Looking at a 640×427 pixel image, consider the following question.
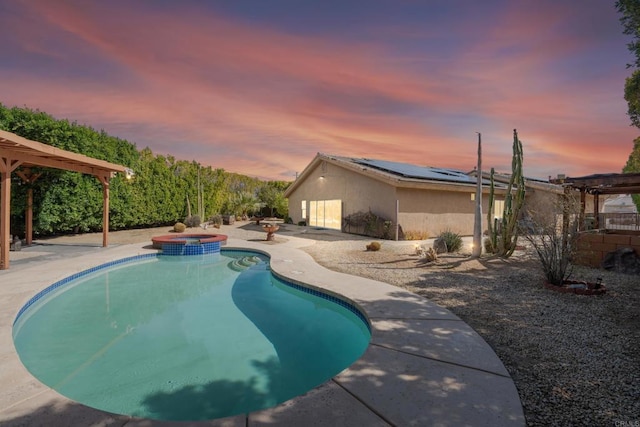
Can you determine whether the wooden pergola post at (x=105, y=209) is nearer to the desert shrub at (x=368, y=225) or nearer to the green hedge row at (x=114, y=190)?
the green hedge row at (x=114, y=190)

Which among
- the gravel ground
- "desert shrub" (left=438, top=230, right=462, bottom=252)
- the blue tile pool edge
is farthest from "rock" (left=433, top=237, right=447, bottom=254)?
the blue tile pool edge

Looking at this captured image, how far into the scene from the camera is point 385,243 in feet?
44.7

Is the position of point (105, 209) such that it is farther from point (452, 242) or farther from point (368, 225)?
point (452, 242)

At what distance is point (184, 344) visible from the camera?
15.9ft

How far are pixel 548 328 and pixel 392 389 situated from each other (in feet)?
10.1

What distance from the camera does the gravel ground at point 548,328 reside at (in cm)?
269

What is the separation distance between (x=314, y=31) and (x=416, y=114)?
7090 mm

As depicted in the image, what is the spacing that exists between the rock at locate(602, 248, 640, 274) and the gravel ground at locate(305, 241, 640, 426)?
1.36 feet

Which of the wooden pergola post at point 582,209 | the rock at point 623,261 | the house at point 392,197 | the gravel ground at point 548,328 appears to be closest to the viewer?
the gravel ground at point 548,328

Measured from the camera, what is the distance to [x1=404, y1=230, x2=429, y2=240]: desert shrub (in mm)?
14961

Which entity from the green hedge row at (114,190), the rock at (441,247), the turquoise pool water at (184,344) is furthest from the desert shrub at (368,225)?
the green hedge row at (114,190)

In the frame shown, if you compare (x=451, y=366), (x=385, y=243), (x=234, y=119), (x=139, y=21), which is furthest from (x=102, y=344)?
(x=234, y=119)

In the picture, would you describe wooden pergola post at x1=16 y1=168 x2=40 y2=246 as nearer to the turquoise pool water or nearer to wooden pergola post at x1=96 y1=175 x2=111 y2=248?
wooden pergola post at x1=96 y1=175 x2=111 y2=248

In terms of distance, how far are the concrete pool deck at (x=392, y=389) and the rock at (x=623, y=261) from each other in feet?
21.2
